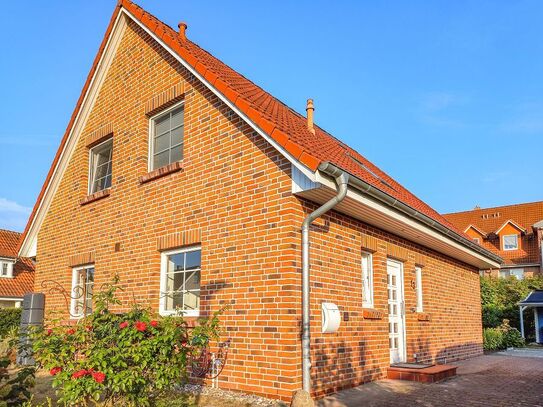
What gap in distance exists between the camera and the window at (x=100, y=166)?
1132 centimetres

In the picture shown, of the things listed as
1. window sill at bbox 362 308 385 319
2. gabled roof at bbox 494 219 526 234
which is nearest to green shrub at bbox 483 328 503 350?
window sill at bbox 362 308 385 319

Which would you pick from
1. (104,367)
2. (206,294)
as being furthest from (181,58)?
(104,367)

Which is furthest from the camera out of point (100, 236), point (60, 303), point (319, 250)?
point (60, 303)

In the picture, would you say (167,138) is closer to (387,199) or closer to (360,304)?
(387,199)

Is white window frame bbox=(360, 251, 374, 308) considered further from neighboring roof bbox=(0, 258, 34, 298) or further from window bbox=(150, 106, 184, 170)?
neighboring roof bbox=(0, 258, 34, 298)

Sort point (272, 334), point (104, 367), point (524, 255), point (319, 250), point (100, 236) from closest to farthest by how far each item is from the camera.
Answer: point (104, 367) < point (272, 334) < point (319, 250) < point (100, 236) < point (524, 255)

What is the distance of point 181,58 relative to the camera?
8773mm

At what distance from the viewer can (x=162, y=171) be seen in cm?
901

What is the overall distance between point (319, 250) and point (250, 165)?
162 cm

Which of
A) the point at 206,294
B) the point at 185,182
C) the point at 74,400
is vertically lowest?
the point at 74,400

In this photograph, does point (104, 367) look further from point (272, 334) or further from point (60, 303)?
point (60, 303)

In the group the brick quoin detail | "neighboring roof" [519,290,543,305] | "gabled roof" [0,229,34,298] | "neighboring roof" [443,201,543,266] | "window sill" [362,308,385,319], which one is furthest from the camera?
"neighboring roof" [443,201,543,266]

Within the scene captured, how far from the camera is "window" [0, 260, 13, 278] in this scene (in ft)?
86.9

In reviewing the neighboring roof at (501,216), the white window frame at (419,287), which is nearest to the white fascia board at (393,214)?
the white window frame at (419,287)
